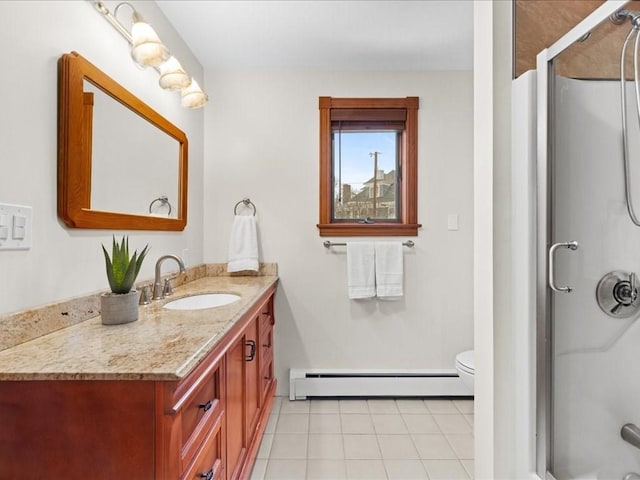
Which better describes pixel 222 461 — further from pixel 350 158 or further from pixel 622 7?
pixel 350 158

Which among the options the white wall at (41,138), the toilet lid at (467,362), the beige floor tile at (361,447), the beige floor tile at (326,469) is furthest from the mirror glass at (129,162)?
the toilet lid at (467,362)

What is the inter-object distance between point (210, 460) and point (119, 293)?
609 mm

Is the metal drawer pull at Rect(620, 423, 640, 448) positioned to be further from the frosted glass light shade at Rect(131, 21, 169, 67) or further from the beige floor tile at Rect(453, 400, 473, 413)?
the frosted glass light shade at Rect(131, 21, 169, 67)

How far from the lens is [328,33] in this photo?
205cm

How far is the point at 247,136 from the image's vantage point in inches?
97.6

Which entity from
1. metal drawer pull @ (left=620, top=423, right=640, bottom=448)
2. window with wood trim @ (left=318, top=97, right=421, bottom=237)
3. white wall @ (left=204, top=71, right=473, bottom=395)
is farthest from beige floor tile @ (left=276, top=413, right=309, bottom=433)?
metal drawer pull @ (left=620, top=423, right=640, bottom=448)

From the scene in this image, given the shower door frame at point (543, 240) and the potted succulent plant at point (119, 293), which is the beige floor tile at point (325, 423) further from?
the potted succulent plant at point (119, 293)

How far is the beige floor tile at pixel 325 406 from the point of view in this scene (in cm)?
225

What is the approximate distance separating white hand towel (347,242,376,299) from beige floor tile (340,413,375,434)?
0.73 metres

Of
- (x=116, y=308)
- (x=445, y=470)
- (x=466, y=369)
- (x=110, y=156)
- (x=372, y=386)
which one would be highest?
(x=110, y=156)

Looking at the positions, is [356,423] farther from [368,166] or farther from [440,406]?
[368,166]

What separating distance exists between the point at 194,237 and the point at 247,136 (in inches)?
31.2

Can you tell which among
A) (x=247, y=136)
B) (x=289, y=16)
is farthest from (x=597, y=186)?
(x=247, y=136)

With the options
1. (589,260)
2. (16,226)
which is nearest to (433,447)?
(589,260)
